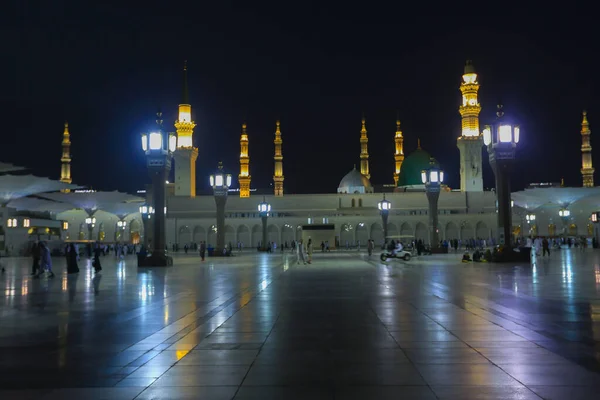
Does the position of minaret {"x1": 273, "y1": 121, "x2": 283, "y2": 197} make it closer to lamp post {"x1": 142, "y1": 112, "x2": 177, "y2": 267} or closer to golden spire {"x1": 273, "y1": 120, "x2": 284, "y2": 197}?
golden spire {"x1": 273, "y1": 120, "x2": 284, "y2": 197}

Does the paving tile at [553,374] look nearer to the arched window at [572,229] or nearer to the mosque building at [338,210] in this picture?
the mosque building at [338,210]

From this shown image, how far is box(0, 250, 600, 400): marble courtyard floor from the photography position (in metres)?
4.95

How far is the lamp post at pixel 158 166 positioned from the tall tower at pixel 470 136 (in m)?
51.4

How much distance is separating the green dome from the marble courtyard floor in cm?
7304

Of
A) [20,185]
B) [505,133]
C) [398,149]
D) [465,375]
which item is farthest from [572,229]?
[465,375]

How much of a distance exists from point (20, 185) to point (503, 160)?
43.3m

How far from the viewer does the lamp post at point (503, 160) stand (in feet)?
87.7

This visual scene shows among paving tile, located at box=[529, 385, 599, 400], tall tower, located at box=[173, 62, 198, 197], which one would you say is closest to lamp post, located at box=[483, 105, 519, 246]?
paving tile, located at box=[529, 385, 599, 400]

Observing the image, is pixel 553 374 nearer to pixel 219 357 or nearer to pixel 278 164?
pixel 219 357

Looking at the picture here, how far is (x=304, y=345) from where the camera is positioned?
6.87 meters

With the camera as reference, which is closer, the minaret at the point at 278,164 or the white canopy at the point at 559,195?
the white canopy at the point at 559,195

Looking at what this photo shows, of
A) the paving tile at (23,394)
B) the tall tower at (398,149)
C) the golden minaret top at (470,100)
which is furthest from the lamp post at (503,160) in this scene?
the tall tower at (398,149)

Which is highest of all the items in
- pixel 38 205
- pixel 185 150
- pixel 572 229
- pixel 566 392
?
pixel 185 150

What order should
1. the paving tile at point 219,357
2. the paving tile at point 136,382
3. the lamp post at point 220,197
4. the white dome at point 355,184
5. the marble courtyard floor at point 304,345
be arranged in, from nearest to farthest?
the marble courtyard floor at point 304,345 < the paving tile at point 136,382 < the paving tile at point 219,357 < the lamp post at point 220,197 < the white dome at point 355,184
